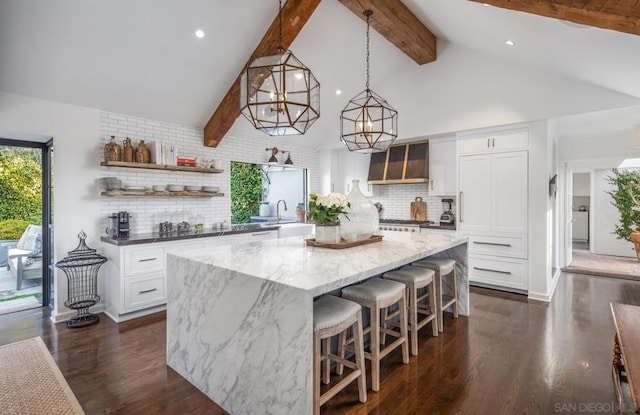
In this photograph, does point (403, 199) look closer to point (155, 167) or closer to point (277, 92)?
point (155, 167)

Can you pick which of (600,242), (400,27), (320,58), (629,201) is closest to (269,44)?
(320,58)

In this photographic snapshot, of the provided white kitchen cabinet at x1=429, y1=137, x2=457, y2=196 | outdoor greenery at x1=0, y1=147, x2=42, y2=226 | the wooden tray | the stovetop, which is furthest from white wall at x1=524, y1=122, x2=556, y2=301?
outdoor greenery at x1=0, y1=147, x2=42, y2=226

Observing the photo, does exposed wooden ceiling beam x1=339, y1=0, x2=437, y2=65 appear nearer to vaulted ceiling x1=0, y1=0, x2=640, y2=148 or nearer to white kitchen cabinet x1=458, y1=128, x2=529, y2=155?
vaulted ceiling x1=0, y1=0, x2=640, y2=148

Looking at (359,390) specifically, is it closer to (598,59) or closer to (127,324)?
(127,324)

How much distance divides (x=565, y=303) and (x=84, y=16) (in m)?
5.91

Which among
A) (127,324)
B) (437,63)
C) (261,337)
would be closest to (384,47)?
(437,63)

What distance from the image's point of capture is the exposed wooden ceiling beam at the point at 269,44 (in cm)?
340

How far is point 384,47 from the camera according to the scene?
15.9ft

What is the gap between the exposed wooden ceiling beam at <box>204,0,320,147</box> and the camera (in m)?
3.40

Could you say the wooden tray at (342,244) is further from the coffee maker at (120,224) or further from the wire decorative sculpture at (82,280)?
the wire decorative sculpture at (82,280)

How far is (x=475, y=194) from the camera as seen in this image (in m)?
4.68

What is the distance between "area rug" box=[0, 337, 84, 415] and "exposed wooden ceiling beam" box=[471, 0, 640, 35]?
3555mm

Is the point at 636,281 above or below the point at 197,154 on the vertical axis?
below

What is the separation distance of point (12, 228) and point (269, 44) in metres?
3.60
